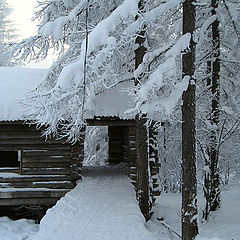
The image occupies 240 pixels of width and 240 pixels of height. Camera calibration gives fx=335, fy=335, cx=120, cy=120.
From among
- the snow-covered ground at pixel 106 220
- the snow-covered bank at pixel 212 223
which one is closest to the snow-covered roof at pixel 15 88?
the snow-covered ground at pixel 106 220

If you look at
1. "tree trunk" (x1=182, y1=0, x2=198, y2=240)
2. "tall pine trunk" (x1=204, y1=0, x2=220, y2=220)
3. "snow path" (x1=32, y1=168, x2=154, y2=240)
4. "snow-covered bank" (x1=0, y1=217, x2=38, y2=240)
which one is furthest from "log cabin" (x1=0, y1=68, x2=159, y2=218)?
"tree trunk" (x1=182, y1=0, x2=198, y2=240)

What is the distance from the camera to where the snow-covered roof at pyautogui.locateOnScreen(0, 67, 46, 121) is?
37.4 feet

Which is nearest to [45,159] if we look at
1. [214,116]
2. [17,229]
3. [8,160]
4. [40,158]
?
[40,158]

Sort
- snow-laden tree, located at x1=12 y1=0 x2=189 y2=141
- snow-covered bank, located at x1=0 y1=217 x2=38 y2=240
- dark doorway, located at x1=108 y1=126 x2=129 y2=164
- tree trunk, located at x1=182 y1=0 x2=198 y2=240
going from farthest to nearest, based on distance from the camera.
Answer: dark doorway, located at x1=108 y1=126 x2=129 y2=164 < snow-covered bank, located at x1=0 y1=217 x2=38 y2=240 < tree trunk, located at x1=182 y1=0 x2=198 y2=240 < snow-laden tree, located at x1=12 y1=0 x2=189 y2=141

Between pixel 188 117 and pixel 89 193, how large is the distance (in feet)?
16.3

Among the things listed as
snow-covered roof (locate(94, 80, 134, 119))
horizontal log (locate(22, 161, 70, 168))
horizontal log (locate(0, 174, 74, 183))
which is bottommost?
horizontal log (locate(0, 174, 74, 183))

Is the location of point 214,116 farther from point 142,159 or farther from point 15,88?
point 15,88

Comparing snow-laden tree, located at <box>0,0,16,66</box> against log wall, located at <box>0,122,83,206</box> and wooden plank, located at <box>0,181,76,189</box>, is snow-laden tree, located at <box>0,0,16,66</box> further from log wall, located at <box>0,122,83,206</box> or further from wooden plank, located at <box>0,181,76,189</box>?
wooden plank, located at <box>0,181,76,189</box>

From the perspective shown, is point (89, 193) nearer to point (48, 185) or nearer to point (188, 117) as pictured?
point (48, 185)

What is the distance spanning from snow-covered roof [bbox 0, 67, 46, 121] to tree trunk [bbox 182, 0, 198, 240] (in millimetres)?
5476

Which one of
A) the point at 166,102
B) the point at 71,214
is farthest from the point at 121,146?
the point at 166,102

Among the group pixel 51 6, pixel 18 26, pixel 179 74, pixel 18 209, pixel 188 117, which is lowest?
pixel 18 209

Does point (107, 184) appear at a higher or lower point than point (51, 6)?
lower

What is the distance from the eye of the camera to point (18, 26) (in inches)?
1457
